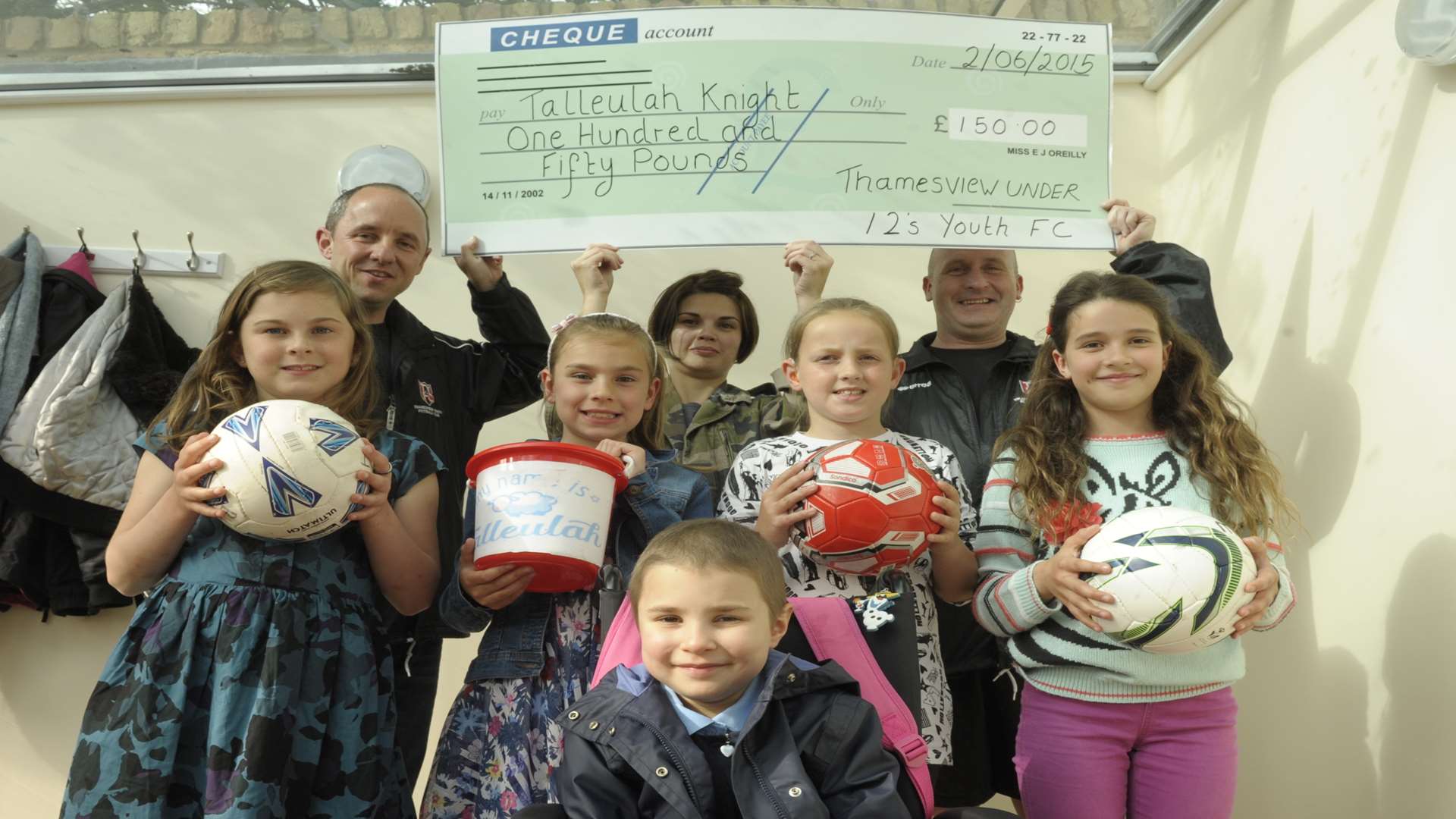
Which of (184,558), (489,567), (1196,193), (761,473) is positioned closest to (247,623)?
(184,558)

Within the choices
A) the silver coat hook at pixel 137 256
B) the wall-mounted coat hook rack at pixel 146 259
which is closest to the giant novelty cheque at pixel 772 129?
the wall-mounted coat hook rack at pixel 146 259

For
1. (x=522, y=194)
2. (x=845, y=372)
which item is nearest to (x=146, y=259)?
(x=522, y=194)

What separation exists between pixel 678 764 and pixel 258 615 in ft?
2.93

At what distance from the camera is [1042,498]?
8.21 feet

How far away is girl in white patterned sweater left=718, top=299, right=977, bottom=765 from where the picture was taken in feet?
8.24

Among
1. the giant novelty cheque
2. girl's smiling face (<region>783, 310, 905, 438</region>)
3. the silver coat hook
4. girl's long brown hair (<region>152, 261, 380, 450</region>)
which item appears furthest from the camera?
the silver coat hook

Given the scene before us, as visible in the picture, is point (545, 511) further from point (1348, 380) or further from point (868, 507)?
point (1348, 380)

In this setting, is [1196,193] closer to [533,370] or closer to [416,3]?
[533,370]

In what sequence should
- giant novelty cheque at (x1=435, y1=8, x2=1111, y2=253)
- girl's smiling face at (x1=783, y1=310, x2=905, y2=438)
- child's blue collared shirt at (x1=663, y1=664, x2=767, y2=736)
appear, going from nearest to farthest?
child's blue collared shirt at (x1=663, y1=664, x2=767, y2=736) < girl's smiling face at (x1=783, y1=310, x2=905, y2=438) < giant novelty cheque at (x1=435, y1=8, x2=1111, y2=253)

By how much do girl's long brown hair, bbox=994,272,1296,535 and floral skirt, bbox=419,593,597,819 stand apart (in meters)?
1.04

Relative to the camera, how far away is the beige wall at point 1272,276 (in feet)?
9.11

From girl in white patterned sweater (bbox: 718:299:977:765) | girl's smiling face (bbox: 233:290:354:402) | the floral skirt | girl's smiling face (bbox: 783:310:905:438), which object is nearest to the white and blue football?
girl's smiling face (bbox: 233:290:354:402)

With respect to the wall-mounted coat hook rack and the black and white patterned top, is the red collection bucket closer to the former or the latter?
the black and white patterned top

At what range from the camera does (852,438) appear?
2660 millimetres
